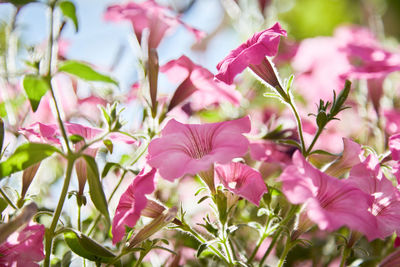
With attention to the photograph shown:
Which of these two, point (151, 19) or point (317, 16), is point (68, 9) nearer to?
point (151, 19)

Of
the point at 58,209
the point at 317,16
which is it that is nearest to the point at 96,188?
the point at 58,209

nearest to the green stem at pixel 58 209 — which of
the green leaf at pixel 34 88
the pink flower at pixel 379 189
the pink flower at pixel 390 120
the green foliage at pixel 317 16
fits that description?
the green leaf at pixel 34 88

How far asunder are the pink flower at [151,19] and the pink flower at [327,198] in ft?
1.34

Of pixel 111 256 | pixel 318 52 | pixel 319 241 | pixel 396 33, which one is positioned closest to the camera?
pixel 111 256

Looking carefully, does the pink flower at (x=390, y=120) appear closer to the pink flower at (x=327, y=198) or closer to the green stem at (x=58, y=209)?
the pink flower at (x=327, y=198)

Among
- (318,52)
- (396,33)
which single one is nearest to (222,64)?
(318,52)

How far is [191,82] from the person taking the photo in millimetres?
727

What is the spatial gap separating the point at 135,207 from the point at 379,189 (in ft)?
0.98

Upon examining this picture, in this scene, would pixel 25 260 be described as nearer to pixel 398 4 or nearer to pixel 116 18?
pixel 116 18

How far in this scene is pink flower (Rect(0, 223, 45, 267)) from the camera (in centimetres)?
51

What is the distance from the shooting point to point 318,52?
4.13 ft

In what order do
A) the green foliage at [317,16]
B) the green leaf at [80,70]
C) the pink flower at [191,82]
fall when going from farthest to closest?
1. the green foliage at [317,16]
2. the pink flower at [191,82]
3. the green leaf at [80,70]

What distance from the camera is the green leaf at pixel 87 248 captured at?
491 mm

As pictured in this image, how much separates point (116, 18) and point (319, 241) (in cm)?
59
